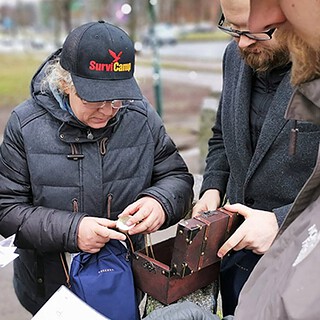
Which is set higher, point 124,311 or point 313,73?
point 313,73

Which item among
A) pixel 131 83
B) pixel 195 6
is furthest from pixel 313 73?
pixel 195 6

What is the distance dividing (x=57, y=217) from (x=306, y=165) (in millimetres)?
813

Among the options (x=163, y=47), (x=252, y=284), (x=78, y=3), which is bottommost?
(x=163, y=47)

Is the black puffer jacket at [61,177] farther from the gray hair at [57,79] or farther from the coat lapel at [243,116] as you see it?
the coat lapel at [243,116]

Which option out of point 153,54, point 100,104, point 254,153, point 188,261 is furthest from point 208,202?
point 153,54

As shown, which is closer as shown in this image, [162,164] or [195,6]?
[162,164]

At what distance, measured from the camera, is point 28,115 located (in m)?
1.85

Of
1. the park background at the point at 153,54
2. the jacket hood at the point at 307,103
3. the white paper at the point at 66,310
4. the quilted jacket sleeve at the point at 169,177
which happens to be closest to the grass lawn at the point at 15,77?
the park background at the point at 153,54

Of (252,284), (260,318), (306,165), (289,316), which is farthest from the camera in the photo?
(306,165)

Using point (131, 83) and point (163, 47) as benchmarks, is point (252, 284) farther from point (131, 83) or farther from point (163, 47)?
point (163, 47)

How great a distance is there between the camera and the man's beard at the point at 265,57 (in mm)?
1677

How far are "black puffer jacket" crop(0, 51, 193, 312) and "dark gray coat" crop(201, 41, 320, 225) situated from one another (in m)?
0.22

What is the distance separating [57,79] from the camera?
6.06 feet

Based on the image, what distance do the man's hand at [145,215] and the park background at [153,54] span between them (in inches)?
21.5
